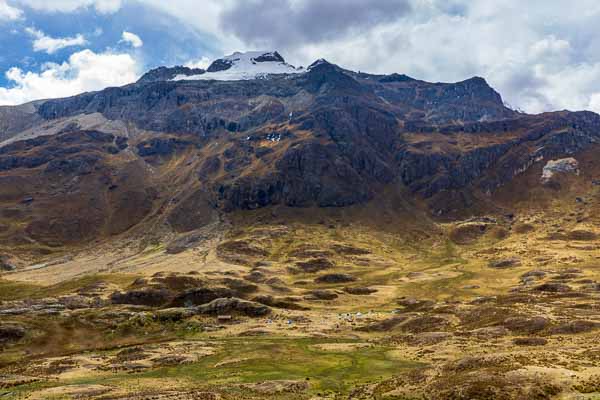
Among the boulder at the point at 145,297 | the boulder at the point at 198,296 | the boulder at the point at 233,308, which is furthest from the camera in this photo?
the boulder at the point at 145,297

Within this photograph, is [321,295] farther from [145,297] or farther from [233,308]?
[145,297]

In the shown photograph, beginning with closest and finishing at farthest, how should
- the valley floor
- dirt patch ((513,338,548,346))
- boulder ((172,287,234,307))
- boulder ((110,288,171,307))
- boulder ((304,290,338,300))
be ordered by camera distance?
the valley floor → dirt patch ((513,338,548,346)) → boulder ((172,287,234,307)) → boulder ((110,288,171,307)) → boulder ((304,290,338,300))

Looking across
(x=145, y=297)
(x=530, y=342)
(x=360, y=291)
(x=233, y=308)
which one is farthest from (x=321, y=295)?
(x=530, y=342)

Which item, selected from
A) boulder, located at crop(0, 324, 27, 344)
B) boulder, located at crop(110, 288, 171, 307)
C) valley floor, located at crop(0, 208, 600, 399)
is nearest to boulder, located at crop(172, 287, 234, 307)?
valley floor, located at crop(0, 208, 600, 399)

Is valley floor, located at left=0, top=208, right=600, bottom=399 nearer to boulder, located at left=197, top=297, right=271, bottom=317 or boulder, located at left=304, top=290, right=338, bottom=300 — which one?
boulder, located at left=197, top=297, right=271, bottom=317

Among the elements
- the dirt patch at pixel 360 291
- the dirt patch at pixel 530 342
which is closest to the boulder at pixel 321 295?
the dirt patch at pixel 360 291

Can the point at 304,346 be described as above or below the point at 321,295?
above

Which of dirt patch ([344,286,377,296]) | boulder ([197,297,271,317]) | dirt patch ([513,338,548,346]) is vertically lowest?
dirt patch ([344,286,377,296])

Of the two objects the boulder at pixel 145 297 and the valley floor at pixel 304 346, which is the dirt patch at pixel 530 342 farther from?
the boulder at pixel 145 297

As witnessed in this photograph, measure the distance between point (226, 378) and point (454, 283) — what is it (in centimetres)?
14769

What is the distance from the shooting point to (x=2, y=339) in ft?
336

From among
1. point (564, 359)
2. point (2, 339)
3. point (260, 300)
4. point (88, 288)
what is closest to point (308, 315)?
point (260, 300)

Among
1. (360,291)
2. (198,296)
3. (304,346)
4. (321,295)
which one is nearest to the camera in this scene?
(304,346)

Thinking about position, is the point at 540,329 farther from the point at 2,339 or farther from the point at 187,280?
the point at 187,280
